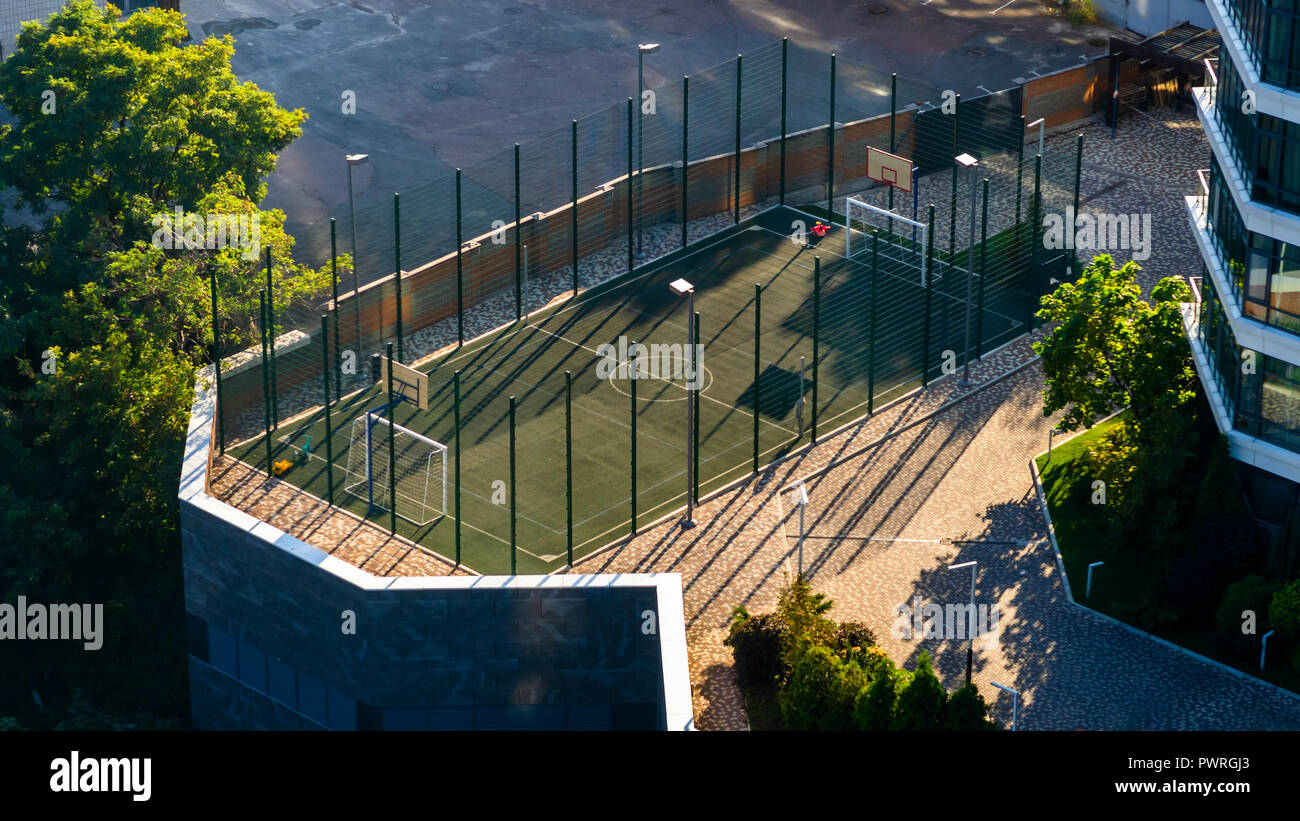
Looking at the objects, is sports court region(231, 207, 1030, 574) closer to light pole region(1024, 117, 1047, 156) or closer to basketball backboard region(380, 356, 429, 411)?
basketball backboard region(380, 356, 429, 411)

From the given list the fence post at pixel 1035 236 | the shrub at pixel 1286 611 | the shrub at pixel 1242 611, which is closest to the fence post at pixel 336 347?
the fence post at pixel 1035 236

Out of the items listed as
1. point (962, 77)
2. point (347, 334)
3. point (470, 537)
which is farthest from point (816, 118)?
point (470, 537)

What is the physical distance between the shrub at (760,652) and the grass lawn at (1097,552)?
788 cm

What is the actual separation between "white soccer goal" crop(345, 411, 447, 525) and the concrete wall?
322 cm

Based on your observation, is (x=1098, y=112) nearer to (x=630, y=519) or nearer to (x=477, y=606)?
(x=630, y=519)

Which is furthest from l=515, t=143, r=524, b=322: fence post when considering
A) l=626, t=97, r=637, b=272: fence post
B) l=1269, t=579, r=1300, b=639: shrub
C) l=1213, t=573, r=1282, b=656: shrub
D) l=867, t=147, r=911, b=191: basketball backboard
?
l=1269, t=579, r=1300, b=639: shrub

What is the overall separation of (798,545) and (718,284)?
1372 cm

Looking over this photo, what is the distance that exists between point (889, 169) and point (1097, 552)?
53.9 feet

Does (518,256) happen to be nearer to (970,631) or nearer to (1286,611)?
(970,631)

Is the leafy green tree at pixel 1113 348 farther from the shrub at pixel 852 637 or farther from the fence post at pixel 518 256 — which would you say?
the fence post at pixel 518 256

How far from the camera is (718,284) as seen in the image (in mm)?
65625

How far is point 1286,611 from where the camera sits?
4828 centimetres

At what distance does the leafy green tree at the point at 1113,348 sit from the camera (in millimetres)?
53688

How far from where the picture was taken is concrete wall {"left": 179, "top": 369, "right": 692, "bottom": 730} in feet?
169
